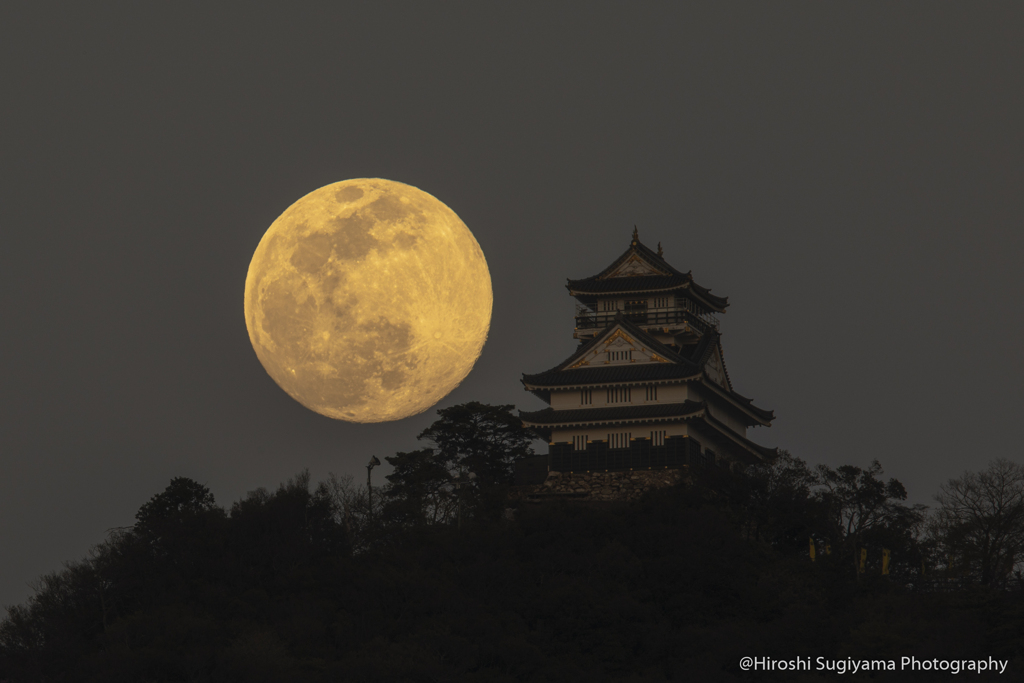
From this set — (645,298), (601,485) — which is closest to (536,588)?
(601,485)

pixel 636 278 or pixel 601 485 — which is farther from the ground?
pixel 636 278

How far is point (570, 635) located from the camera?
228 feet

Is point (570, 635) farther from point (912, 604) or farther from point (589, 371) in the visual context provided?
point (589, 371)

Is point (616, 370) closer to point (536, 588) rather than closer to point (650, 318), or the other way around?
point (650, 318)

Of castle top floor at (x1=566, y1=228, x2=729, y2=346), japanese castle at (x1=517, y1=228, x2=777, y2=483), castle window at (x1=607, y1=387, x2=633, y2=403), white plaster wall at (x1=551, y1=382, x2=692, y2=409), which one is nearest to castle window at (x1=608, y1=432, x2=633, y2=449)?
japanese castle at (x1=517, y1=228, x2=777, y2=483)

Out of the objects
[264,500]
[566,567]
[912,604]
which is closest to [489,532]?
[566,567]

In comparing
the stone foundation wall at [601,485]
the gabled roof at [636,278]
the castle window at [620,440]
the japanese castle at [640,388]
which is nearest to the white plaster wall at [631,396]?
the japanese castle at [640,388]

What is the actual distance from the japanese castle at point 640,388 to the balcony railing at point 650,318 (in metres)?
0.07

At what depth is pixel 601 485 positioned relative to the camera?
86.4 m

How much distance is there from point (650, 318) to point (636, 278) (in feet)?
9.93

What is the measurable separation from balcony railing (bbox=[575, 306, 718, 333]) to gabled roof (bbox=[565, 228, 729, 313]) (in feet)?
4.53

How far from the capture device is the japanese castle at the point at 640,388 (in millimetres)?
87938

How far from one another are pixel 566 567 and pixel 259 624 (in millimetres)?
15283

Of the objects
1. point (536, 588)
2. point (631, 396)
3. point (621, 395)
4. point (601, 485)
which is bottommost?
point (536, 588)
